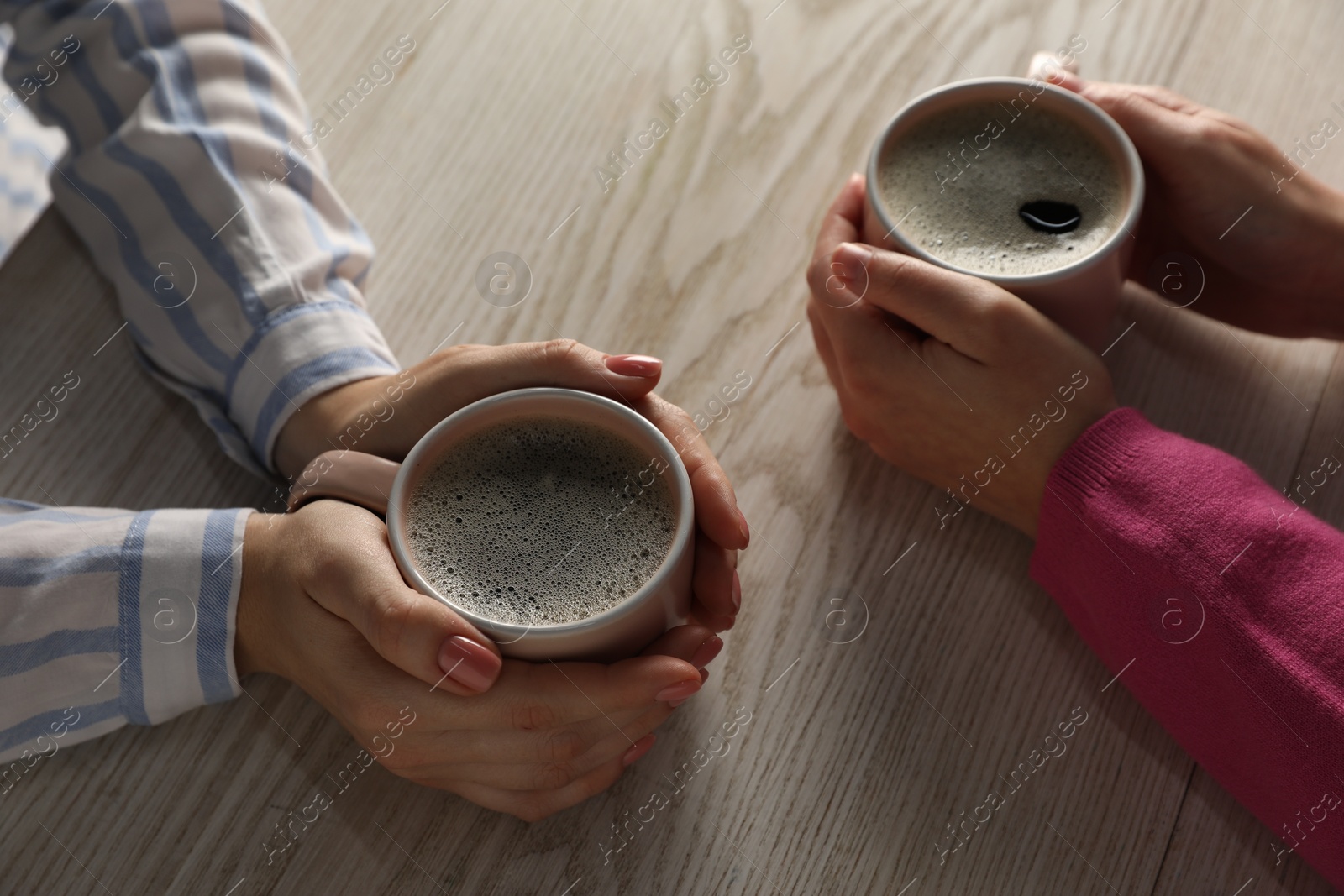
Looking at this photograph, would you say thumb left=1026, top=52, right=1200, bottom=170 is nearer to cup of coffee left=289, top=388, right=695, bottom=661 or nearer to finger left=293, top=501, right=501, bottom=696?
cup of coffee left=289, top=388, right=695, bottom=661

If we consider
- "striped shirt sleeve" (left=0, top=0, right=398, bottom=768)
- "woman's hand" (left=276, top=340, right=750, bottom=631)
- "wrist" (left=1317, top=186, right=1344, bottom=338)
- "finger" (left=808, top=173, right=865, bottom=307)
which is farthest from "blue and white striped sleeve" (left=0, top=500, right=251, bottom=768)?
"wrist" (left=1317, top=186, right=1344, bottom=338)

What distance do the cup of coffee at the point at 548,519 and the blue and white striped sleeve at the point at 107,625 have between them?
13 cm

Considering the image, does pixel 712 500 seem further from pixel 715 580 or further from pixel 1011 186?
pixel 1011 186

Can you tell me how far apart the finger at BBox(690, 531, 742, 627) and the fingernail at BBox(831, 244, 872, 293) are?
0.21 meters

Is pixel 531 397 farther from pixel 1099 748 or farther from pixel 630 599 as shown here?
pixel 1099 748

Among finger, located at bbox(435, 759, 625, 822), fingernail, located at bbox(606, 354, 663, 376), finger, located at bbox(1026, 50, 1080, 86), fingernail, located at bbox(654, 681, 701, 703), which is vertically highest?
finger, located at bbox(1026, 50, 1080, 86)

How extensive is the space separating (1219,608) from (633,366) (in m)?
0.37

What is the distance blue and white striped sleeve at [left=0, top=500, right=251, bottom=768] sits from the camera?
60cm

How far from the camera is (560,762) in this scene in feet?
1.91

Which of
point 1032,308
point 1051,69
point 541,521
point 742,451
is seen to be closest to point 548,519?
point 541,521

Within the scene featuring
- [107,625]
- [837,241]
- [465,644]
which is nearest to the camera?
[465,644]

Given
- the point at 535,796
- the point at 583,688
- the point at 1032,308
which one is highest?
the point at 1032,308

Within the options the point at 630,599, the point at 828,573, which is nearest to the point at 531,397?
the point at 630,599

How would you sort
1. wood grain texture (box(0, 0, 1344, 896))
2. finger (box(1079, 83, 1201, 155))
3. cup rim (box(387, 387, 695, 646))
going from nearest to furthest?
cup rim (box(387, 387, 695, 646)), wood grain texture (box(0, 0, 1344, 896)), finger (box(1079, 83, 1201, 155))
